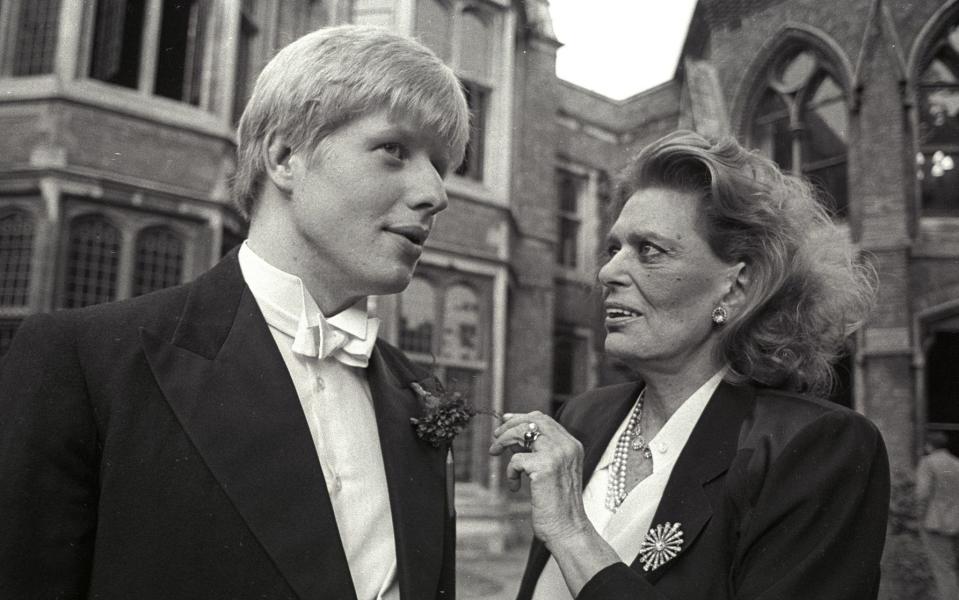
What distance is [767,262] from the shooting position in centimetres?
186

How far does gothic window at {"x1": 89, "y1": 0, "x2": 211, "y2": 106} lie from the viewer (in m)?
4.21

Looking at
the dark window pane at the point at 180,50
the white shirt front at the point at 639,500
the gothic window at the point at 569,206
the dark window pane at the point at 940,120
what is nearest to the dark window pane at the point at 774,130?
the dark window pane at the point at 940,120

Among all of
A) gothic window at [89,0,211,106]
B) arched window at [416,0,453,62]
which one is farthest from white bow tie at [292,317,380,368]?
arched window at [416,0,453,62]

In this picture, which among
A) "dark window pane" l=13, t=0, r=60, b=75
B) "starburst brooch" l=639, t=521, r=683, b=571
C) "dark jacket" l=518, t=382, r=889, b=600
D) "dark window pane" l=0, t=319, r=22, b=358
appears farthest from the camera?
"dark window pane" l=13, t=0, r=60, b=75

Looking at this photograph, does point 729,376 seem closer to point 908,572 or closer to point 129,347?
point 129,347

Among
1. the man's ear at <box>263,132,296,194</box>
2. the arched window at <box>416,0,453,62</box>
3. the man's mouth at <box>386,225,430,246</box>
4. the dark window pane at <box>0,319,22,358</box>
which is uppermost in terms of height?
the arched window at <box>416,0,453,62</box>

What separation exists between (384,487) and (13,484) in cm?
59

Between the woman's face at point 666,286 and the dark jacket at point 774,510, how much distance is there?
0.23 meters

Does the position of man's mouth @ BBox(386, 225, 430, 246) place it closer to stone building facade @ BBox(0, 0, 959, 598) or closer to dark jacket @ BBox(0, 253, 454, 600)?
dark jacket @ BBox(0, 253, 454, 600)

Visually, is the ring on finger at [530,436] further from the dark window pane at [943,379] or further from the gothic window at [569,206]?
the gothic window at [569,206]

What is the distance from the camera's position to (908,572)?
4.68 m

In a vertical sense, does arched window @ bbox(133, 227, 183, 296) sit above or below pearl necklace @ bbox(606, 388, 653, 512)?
above

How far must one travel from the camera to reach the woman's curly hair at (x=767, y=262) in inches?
71.9

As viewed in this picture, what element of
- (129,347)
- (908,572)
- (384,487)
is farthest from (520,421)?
(908,572)
